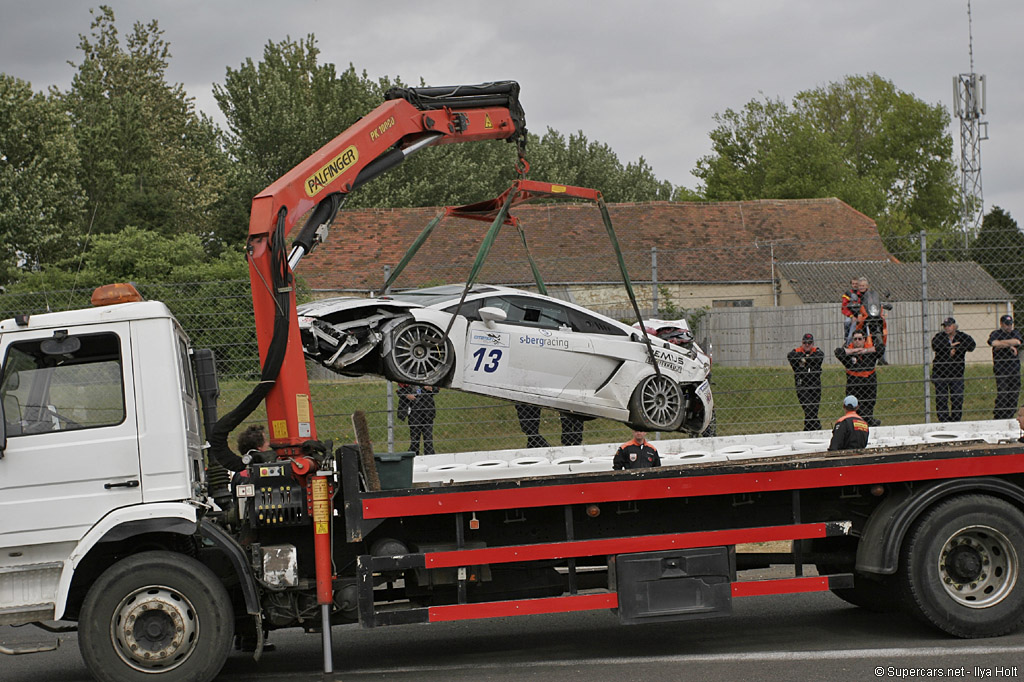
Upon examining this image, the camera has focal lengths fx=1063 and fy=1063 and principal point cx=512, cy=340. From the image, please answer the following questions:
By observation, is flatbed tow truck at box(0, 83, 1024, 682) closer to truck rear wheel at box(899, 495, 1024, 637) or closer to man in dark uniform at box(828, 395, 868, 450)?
truck rear wheel at box(899, 495, 1024, 637)

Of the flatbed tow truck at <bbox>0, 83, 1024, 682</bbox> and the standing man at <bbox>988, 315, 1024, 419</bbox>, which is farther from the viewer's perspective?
the standing man at <bbox>988, 315, 1024, 419</bbox>

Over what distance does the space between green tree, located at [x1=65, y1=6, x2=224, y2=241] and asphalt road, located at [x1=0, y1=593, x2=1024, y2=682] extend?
27.9m

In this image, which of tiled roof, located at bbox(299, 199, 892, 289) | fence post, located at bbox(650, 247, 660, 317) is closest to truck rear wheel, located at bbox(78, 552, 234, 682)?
fence post, located at bbox(650, 247, 660, 317)


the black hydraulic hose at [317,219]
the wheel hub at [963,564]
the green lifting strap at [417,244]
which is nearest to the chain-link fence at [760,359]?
the green lifting strap at [417,244]

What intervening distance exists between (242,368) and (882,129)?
5998 centimetres

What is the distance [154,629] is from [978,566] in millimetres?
5391

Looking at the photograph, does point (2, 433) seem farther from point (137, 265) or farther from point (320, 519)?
point (137, 265)

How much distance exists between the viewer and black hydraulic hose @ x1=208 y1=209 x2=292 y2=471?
6.92 metres

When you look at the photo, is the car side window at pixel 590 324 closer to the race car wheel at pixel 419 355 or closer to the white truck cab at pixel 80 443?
the race car wheel at pixel 419 355

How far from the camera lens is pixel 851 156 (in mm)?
64812

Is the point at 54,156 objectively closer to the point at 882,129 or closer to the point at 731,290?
the point at 731,290

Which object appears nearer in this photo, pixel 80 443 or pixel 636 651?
pixel 80 443

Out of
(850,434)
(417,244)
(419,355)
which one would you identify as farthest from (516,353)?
(850,434)

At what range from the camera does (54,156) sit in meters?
30.5
